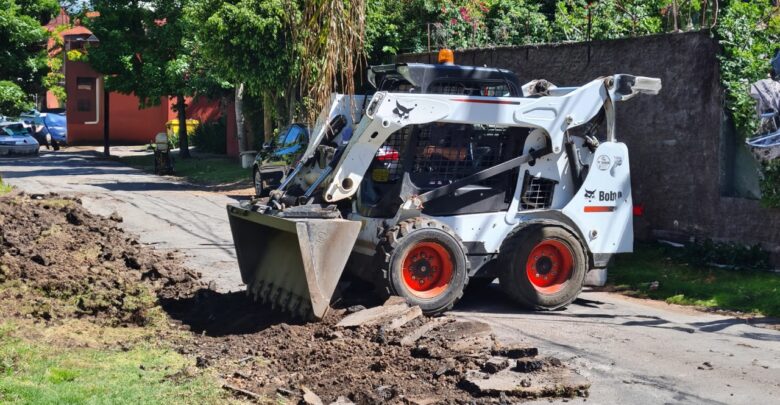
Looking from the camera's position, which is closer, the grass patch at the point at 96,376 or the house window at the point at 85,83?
the grass patch at the point at 96,376

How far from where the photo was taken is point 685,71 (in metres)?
13.9

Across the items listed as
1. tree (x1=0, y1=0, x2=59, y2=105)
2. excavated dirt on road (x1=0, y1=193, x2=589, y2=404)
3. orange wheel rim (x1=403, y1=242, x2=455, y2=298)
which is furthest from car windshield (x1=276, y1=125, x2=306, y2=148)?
tree (x1=0, y1=0, x2=59, y2=105)

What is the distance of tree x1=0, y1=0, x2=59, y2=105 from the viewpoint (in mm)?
32344

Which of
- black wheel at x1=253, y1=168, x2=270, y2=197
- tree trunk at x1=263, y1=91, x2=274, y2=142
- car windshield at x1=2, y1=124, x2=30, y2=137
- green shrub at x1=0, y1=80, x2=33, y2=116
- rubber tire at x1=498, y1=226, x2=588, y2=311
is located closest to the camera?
rubber tire at x1=498, y1=226, x2=588, y2=311

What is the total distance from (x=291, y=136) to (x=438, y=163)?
38.7ft

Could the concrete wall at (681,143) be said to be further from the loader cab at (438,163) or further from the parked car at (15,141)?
the parked car at (15,141)

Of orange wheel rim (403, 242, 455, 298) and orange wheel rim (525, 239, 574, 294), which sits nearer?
orange wheel rim (403, 242, 455, 298)

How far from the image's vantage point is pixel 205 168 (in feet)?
108

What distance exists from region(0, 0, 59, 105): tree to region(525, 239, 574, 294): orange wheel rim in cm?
2614

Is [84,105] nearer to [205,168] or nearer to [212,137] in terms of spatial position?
[212,137]

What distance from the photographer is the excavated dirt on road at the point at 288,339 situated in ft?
24.4

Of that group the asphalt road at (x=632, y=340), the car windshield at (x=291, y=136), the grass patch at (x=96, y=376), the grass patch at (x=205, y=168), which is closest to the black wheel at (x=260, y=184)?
the car windshield at (x=291, y=136)

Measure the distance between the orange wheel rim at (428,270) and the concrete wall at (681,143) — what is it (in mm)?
4797

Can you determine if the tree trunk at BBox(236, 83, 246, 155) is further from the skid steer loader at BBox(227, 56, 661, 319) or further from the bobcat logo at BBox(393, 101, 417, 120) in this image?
the bobcat logo at BBox(393, 101, 417, 120)
